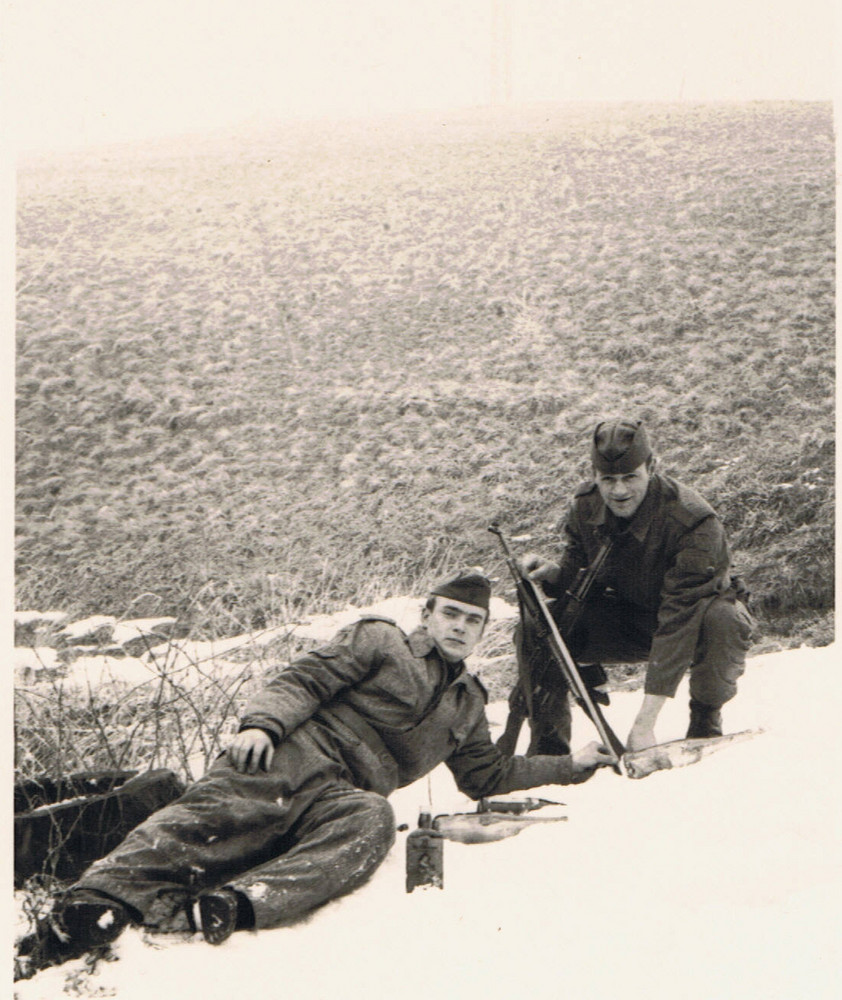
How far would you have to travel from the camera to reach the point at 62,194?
7809 mm

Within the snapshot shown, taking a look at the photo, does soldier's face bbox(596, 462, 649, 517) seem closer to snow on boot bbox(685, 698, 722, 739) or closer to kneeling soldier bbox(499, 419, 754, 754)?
kneeling soldier bbox(499, 419, 754, 754)

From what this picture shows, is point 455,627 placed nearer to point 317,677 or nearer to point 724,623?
point 317,677

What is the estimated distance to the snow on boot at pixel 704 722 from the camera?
3.65 meters

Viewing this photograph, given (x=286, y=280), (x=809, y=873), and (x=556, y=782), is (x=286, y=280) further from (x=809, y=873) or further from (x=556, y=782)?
→ (x=809, y=873)

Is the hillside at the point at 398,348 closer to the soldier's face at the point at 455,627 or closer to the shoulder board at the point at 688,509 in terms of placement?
the shoulder board at the point at 688,509

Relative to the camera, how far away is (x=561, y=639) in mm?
3771

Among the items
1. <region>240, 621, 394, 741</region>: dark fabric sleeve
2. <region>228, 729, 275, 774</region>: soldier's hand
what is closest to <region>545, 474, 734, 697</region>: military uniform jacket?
<region>240, 621, 394, 741</region>: dark fabric sleeve

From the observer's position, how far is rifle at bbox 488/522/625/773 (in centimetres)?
347

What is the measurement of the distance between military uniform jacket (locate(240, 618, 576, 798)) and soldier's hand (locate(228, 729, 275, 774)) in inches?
1.9

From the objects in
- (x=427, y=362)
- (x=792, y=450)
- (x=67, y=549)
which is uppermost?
(x=427, y=362)

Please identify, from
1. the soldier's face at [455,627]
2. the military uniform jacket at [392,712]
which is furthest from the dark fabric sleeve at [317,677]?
the soldier's face at [455,627]

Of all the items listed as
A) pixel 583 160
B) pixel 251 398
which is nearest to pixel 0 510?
pixel 251 398

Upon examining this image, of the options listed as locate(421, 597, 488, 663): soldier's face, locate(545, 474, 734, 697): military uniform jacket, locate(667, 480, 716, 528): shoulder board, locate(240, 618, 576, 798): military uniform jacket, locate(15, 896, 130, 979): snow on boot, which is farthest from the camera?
locate(667, 480, 716, 528): shoulder board

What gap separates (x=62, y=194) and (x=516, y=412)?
12.9 feet
